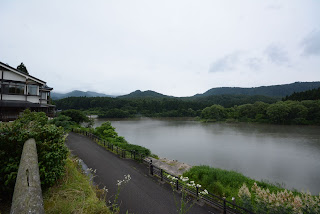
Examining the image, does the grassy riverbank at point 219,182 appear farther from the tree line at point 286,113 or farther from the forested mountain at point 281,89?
the forested mountain at point 281,89

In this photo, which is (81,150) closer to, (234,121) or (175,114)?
(234,121)

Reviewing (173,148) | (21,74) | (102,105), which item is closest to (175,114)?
(102,105)

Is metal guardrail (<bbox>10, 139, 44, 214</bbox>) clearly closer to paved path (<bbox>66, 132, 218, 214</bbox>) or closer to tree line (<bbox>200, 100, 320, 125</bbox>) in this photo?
paved path (<bbox>66, 132, 218, 214</bbox>)

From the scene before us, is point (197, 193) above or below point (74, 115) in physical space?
below

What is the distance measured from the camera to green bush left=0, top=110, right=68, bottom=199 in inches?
116

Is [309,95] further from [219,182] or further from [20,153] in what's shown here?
[20,153]

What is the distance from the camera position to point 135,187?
5941 millimetres

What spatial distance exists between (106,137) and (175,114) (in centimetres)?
5361

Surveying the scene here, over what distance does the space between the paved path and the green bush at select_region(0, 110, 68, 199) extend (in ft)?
6.68

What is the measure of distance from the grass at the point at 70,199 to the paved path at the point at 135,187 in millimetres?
1330

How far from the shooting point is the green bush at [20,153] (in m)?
2.95

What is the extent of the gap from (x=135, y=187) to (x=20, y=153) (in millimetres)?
3858

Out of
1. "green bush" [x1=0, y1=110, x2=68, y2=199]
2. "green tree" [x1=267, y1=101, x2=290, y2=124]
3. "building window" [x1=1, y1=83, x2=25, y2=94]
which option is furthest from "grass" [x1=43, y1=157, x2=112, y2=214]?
"green tree" [x1=267, y1=101, x2=290, y2=124]

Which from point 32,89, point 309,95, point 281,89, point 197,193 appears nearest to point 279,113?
point 309,95
